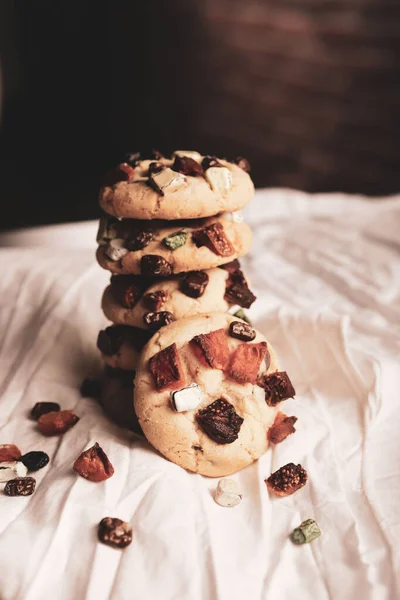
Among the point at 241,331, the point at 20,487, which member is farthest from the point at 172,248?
the point at 20,487

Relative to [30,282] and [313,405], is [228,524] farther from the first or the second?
[30,282]

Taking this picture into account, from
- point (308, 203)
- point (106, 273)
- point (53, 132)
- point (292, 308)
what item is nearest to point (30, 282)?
point (106, 273)

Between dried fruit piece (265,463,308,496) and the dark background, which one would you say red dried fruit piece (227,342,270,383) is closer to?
dried fruit piece (265,463,308,496)

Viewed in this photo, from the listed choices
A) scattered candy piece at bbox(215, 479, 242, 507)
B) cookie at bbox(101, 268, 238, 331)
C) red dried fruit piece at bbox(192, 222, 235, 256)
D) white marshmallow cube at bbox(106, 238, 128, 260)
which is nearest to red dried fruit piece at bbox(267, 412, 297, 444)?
scattered candy piece at bbox(215, 479, 242, 507)

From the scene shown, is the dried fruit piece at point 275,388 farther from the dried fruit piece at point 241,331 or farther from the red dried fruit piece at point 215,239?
the red dried fruit piece at point 215,239

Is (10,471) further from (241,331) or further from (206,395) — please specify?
(241,331)

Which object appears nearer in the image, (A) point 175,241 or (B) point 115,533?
(B) point 115,533

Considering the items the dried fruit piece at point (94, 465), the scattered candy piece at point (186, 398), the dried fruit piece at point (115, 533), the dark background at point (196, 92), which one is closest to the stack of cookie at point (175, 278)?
the scattered candy piece at point (186, 398)
